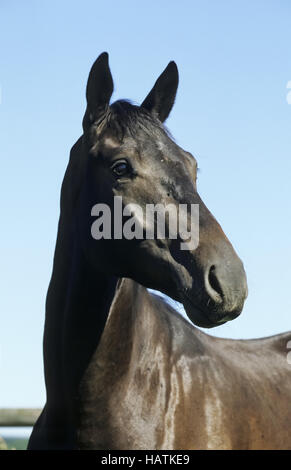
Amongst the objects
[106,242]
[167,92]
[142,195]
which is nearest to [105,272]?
[106,242]

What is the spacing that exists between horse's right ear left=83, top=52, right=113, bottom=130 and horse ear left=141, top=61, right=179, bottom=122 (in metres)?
0.39

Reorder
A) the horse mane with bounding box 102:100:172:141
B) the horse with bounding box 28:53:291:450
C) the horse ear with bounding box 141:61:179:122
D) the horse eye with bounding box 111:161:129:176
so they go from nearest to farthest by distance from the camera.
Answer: the horse with bounding box 28:53:291:450 → the horse eye with bounding box 111:161:129:176 → the horse mane with bounding box 102:100:172:141 → the horse ear with bounding box 141:61:179:122

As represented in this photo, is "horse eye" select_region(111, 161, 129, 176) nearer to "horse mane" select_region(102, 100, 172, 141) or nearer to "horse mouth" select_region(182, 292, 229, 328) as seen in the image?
"horse mane" select_region(102, 100, 172, 141)

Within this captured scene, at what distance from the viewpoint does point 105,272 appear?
12.0 ft

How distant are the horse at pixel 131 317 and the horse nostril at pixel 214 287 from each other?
0.02 metres

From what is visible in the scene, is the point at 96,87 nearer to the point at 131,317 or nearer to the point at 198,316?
the point at 131,317

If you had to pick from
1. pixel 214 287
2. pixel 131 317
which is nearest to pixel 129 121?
pixel 131 317

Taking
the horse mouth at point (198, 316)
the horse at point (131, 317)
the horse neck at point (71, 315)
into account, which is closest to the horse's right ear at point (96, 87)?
the horse at point (131, 317)

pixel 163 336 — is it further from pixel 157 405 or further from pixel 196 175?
pixel 196 175

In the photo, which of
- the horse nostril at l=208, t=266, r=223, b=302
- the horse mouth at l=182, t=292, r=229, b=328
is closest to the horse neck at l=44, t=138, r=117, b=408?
the horse mouth at l=182, t=292, r=229, b=328

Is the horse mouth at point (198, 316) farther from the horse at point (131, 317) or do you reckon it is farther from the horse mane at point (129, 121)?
the horse mane at point (129, 121)

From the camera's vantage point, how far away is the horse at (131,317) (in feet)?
11.2

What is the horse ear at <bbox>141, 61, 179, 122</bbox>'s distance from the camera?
167 inches

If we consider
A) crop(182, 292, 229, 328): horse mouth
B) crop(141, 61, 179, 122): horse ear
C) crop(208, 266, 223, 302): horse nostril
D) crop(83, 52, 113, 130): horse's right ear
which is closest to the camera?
crop(208, 266, 223, 302): horse nostril
